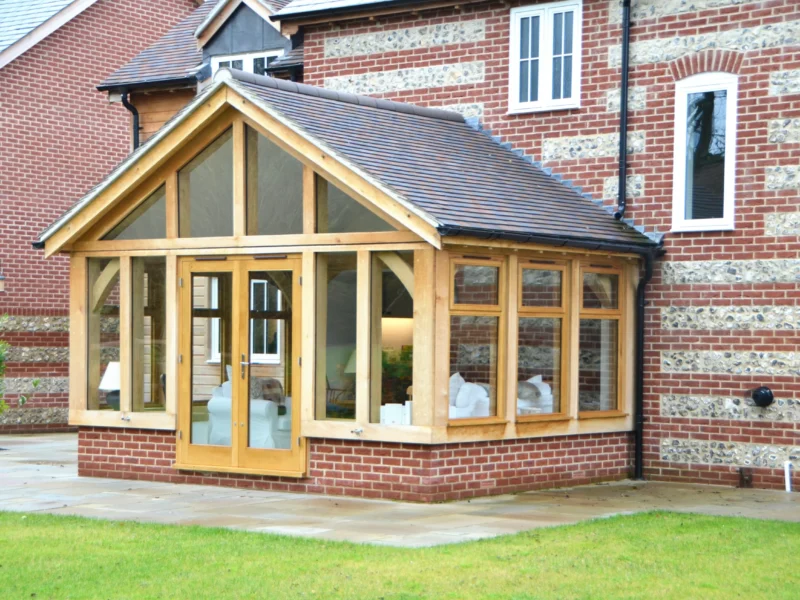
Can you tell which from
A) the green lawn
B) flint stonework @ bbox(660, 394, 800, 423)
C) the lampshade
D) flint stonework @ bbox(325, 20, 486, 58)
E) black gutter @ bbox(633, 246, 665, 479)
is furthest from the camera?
flint stonework @ bbox(325, 20, 486, 58)

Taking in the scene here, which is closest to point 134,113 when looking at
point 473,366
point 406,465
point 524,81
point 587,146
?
point 524,81

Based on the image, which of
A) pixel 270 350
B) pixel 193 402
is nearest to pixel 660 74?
pixel 270 350

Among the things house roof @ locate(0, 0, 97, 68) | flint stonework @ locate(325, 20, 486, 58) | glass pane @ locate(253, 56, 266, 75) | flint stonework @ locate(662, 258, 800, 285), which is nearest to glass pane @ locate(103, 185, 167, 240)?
flint stonework @ locate(325, 20, 486, 58)

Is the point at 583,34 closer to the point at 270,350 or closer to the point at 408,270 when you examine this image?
the point at 408,270

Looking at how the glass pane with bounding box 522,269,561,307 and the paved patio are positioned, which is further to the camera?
the glass pane with bounding box 522,269,561,307

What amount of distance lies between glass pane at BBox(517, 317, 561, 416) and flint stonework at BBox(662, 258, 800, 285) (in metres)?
1.74

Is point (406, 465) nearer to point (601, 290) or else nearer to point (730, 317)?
point (601, 290)

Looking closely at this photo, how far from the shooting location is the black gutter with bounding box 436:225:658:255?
507 inches

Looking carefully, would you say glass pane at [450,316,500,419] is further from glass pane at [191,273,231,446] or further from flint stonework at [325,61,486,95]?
flint stonework at [325,61,486,95]

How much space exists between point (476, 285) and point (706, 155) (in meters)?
3.58

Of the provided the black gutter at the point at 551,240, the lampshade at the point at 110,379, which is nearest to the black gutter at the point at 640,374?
the black gutter at the point at 551,240

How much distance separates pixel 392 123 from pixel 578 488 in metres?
4.69

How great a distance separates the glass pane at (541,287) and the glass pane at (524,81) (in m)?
2.96

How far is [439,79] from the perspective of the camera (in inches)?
683
